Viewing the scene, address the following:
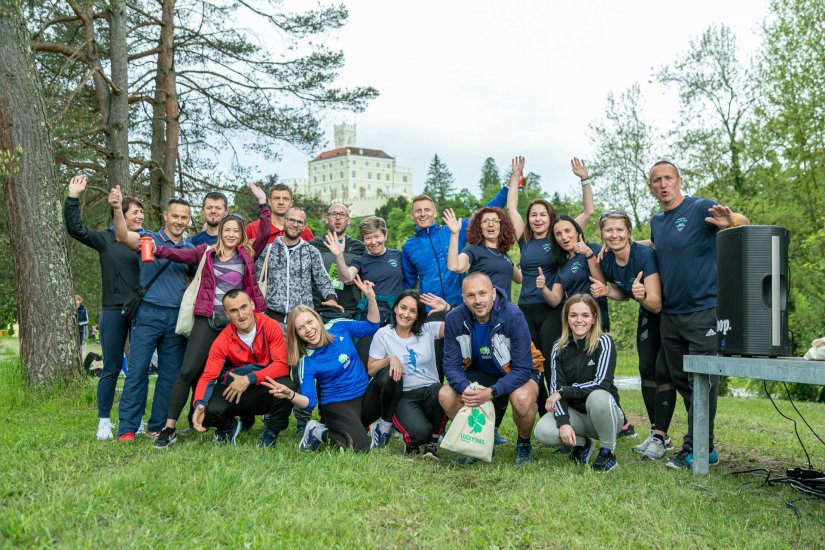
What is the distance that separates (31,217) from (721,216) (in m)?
7.11

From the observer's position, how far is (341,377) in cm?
500

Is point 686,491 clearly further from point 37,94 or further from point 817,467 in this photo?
point 37,94

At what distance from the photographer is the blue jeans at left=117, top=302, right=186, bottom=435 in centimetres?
511

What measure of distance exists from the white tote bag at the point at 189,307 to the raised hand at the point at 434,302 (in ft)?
5.64

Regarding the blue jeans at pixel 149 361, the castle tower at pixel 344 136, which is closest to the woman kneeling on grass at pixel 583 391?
the blue jeans at pixel 149 361

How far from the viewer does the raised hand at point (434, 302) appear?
5195mm

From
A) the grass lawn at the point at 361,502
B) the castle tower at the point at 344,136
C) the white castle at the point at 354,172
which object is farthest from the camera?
the castle tower at the point at 344,136

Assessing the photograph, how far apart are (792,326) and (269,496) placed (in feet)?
64.0

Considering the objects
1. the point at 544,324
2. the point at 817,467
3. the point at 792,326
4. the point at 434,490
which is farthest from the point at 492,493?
the point at 792,326

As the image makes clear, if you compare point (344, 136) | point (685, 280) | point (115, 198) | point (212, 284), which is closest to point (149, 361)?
point (212, 284)

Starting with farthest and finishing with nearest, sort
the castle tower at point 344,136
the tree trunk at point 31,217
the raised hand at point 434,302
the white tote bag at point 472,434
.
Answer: the castle tower at point 344,136, the tree trunk at point 31,217, the raised hand at point 434,302, the white tote bag at point 472,434

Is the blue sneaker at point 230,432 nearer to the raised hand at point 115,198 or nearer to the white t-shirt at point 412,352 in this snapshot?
the white t-shirt at point 412,352

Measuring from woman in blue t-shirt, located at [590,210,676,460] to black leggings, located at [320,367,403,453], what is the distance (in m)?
1.73

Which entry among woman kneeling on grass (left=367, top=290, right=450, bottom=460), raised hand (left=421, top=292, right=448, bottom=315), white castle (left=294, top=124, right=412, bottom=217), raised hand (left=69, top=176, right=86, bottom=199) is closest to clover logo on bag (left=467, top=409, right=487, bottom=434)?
woman kneeling on grass (left=367, top=290, right=450, bottom=460)
